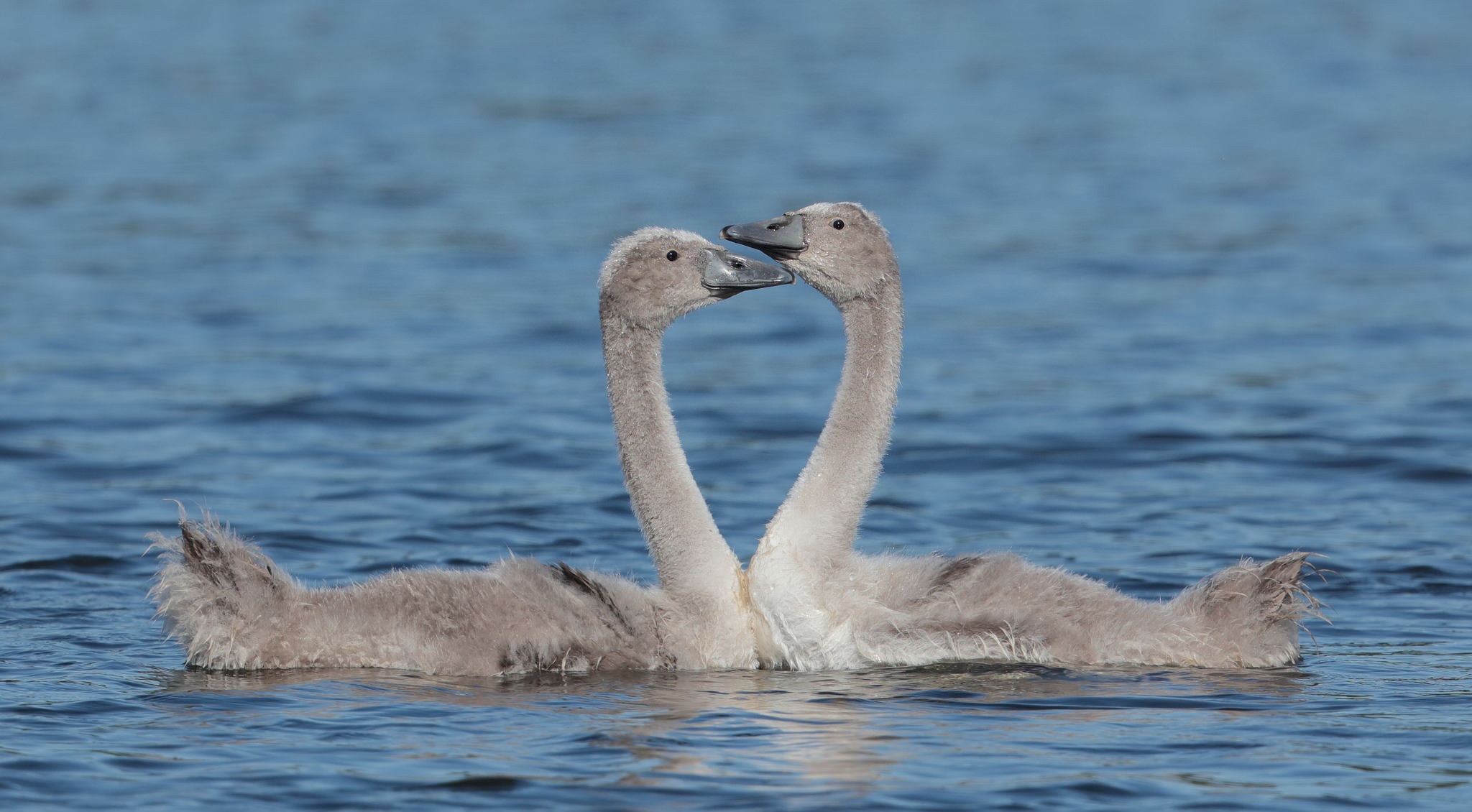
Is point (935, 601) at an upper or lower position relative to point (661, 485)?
lower

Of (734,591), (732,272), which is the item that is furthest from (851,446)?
(732,272)

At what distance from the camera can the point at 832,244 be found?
10812 millimetres

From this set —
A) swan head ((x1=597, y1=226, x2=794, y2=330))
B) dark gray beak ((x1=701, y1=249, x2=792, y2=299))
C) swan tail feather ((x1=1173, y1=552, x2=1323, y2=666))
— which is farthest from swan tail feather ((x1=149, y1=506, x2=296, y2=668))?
swan tail feather ((x1=1173, y1=552, x2=1323, y2=666))

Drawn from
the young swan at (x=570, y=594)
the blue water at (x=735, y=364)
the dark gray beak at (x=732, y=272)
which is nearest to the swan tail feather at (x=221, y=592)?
the young swan at (x=570, y=594)

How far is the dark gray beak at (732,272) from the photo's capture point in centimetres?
1059

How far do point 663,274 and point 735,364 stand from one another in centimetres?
885

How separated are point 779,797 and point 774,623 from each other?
2.37m

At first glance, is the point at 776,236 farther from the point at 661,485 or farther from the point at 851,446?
the point at 661,485

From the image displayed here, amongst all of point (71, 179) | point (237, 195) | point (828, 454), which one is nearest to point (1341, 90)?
point (237, 195)

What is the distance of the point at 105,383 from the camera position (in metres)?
18.0

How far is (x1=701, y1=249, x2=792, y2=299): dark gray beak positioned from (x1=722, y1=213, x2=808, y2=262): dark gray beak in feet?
0.46

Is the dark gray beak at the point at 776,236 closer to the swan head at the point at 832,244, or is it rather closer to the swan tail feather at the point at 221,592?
the swan head at the point at 832,244

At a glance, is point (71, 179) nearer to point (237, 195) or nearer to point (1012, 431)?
point (237, 195)

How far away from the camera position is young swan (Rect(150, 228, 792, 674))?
9.70 m
